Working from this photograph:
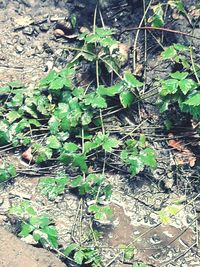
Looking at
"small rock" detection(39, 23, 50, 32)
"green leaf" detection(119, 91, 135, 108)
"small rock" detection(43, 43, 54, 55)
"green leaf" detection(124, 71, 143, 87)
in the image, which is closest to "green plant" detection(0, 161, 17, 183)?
"green leaf" detection(119, 91, 135, 108)

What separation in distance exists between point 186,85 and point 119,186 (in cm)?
89

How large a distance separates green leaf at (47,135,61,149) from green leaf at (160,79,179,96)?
2.85 feet

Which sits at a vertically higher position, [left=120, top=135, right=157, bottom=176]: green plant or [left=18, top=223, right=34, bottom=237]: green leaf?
[left=120, top=135, right=157, bottom=176]: green plant

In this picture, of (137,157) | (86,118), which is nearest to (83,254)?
(137,157)

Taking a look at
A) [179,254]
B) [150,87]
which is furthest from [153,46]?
[179,254]

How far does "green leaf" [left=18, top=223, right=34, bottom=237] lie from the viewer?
327 centimetres

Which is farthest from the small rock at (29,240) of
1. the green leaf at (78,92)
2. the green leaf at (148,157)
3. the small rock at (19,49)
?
A: the small rock at (19,49)

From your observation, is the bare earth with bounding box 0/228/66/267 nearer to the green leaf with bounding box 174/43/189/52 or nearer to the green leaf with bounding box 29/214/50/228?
the green leaf with bounding box 29/214/50/228

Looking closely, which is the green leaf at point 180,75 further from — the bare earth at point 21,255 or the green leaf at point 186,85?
the bare earth at point 21,255

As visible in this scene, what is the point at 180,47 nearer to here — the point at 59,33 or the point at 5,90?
the point at 59,33

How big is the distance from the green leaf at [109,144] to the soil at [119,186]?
9.3 inches

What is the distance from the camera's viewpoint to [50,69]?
4516mm

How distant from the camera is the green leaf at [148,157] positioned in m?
3.64

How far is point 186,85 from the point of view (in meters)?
3.67
